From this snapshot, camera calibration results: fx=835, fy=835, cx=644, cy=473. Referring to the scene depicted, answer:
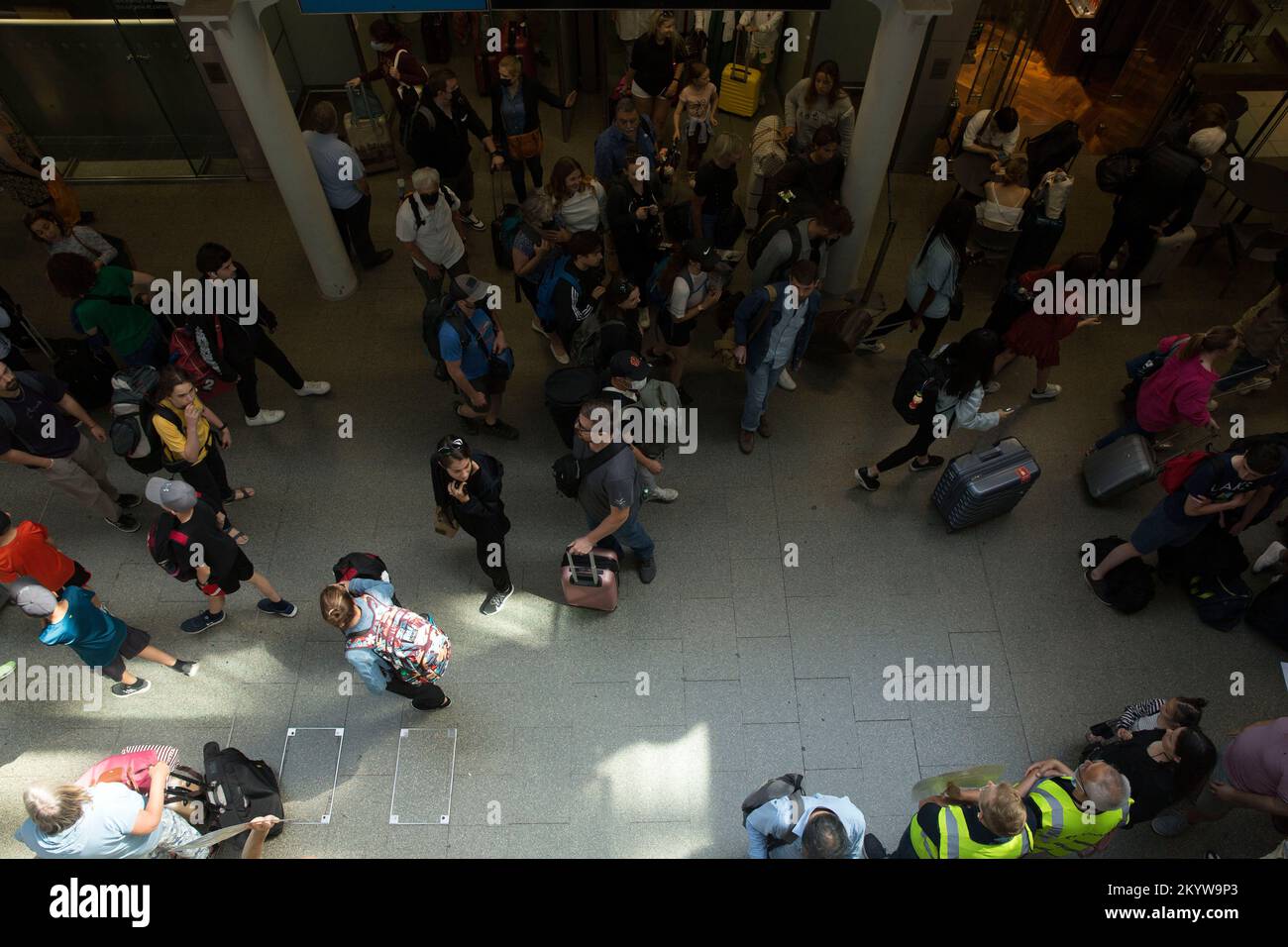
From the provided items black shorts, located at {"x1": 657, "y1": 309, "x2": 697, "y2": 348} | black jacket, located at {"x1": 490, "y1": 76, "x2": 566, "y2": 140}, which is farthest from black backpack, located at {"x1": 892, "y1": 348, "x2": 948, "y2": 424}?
black jacket, located at {"x1": 490, "y1": 76, "x2": 566, "y2": 140}

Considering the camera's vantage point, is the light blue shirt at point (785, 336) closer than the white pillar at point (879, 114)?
Yes

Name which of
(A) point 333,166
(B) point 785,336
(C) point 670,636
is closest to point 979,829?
(C) point 670,636

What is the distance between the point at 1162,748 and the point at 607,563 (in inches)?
128

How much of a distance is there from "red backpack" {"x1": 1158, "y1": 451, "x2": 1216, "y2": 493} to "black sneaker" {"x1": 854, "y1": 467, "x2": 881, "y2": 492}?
6.15ft

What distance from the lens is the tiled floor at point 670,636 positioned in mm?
5051

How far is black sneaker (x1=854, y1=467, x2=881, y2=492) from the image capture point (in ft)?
20.9

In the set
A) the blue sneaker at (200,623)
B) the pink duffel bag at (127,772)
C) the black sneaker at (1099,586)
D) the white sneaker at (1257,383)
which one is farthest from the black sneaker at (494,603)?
the white sneaker at (1257,383)

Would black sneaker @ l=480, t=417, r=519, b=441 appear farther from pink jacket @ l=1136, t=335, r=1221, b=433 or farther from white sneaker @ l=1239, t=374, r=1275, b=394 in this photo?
white sneaker @ l=1239, t=374, r=1275, b=394

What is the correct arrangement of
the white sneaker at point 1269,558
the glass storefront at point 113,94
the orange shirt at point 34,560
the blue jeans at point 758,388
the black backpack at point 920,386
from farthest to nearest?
the glass storefront at point 113,94 < the blue jeans at point 758,388 < the white sneaker at point 1269,558 < the black backpack at point 920,386 < the orange shirt at point 34,560

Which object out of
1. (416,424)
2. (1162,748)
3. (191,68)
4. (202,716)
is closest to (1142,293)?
(1162,748)

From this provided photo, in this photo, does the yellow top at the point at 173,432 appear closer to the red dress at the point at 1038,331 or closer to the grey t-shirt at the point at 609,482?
the grey t-shirt at the point at 609,482

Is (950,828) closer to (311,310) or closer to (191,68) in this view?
(311,310)

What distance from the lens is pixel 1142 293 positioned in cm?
796

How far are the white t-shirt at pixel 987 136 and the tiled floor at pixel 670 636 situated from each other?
225 cm
